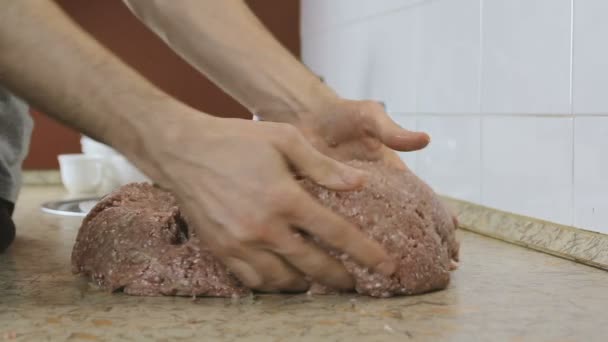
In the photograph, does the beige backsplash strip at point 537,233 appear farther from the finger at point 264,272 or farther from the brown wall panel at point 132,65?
the brown wall panel at point 132,65

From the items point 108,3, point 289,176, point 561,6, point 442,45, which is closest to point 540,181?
point 561,6

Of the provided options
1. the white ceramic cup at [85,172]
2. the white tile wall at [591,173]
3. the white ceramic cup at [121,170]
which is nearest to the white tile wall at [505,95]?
the white tile wall at [591,173]

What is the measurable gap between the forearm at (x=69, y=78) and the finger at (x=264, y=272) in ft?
0.56

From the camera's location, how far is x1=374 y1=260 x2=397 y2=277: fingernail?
906mm

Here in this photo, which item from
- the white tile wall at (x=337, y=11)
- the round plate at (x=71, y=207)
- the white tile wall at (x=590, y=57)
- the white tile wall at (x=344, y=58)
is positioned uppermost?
the white tile wall at (x=337, y=11)

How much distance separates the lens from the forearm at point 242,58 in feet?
4.12


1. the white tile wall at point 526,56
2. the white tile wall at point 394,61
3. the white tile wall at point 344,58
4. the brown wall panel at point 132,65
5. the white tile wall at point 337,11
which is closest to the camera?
the white tile wall at point 526,56

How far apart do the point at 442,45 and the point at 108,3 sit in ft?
4.75

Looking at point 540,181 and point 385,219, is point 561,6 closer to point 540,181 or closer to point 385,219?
point 540,181

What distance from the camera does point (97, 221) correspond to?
3.47 ft

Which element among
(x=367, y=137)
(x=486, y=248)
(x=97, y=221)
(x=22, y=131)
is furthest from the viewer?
(x=22, y=131)

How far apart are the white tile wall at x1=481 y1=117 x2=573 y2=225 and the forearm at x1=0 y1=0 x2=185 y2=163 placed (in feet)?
2.15

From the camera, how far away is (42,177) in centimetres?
273

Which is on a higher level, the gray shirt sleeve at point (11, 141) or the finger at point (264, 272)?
the gray shirt sleeve at point (11, 141)
